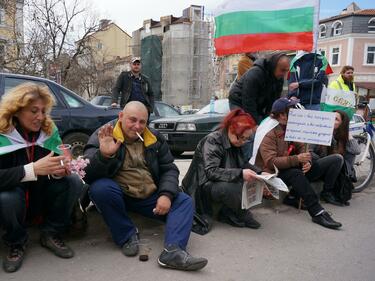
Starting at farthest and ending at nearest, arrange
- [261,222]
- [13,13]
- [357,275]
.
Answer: [13,13] < [261,222] < [357,275]

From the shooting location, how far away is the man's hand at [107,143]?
2.83 m

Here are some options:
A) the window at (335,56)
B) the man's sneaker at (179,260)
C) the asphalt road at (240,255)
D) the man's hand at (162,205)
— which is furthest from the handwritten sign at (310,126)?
the window at (335,56)

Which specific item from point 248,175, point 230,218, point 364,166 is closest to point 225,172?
point 248,175

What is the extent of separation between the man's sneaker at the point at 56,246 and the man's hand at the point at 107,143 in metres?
0.77

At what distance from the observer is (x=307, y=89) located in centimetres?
496

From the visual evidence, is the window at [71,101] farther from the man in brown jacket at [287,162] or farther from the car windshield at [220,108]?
the man in brown jacket at [287,162]

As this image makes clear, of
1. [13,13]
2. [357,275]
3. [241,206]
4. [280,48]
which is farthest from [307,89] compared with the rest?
[13,13]

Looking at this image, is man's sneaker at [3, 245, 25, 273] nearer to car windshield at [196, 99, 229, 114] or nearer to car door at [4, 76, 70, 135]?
car door at [4, 76, 70, 135]

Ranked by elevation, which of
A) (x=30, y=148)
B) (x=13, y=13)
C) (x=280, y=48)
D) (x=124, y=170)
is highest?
(x=13, y=13)

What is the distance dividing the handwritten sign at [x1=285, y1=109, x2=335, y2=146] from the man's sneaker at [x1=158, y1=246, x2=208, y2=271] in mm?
1767

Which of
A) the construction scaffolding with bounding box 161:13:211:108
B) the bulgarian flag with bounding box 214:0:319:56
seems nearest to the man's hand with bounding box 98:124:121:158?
the bulgarian flag with bounding box 214:0:319:56

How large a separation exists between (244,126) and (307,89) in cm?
192

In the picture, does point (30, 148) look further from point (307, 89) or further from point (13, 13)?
point (13, 13)

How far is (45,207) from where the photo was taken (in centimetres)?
292
